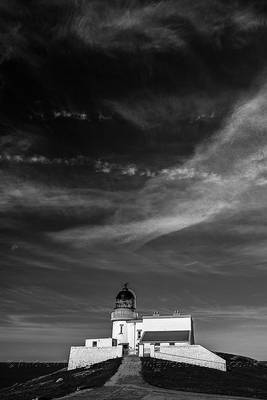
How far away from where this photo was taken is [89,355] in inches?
2894

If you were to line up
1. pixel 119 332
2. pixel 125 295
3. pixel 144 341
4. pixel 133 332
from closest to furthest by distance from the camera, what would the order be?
1. pixel 144 341
2. pixel 133 332
3. pixel 119 332
4. pixel 125 295

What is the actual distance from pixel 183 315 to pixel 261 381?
23.3 meters

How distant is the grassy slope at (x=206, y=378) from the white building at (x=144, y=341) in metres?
3.20

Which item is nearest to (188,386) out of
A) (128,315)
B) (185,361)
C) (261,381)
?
(261,381)

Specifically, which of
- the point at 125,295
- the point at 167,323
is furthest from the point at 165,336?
the point at 125,295

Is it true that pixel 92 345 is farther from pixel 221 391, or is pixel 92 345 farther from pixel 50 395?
pixel 221 391

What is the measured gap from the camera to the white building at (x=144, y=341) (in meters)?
65.9

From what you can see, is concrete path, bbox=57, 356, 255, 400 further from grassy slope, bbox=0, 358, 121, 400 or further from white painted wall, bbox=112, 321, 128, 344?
white painted wall, bbox=112, 321, 128, 344

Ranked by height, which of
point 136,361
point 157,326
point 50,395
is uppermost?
point 157,326

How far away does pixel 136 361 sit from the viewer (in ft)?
207

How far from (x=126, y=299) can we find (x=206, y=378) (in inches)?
1258

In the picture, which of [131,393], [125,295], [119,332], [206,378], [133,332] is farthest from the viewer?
[125,295]

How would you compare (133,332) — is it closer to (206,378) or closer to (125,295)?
(125,295)

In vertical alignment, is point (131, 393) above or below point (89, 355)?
below
